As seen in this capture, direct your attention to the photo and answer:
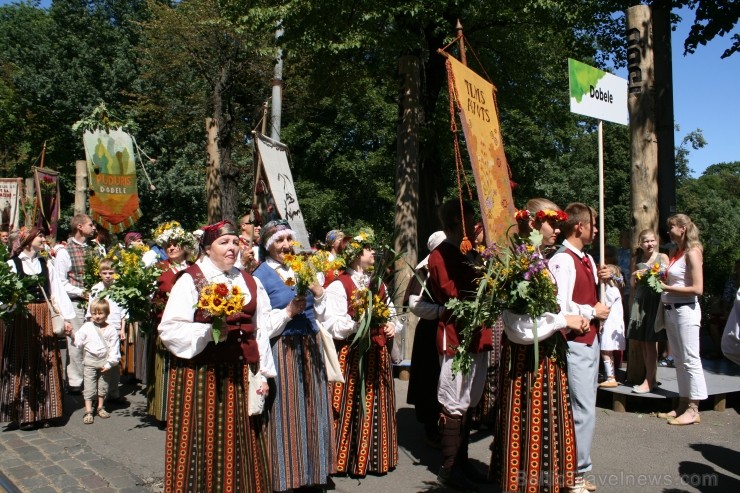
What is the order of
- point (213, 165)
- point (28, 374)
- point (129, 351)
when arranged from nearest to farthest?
point (28, 374), point (129, 351), point (213, 165)

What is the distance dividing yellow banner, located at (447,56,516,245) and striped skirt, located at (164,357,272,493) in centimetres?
185

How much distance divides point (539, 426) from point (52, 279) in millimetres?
5102

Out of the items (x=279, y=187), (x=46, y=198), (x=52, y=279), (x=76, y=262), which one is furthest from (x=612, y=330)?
(x=46, y=198)

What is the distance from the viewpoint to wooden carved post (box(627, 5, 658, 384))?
689cm

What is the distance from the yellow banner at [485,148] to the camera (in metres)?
4.41

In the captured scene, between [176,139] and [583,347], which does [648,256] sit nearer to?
[583,347]

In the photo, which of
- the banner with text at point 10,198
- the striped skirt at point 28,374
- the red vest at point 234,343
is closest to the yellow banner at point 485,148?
the red vest at point 234,343

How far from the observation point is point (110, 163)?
10133 millimetres

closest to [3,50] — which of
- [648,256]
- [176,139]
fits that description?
[176,139]

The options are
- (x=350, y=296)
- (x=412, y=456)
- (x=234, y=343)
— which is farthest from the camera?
(x=412, y=456)

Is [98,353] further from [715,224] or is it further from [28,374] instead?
[715,224]

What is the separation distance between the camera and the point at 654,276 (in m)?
6.52

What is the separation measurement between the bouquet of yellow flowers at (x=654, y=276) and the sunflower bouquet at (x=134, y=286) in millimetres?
4770

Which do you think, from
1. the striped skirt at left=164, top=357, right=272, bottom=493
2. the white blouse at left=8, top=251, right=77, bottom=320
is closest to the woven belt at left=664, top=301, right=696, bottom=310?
the striped skirt at left=164, top=357, right=272, bottom=493
